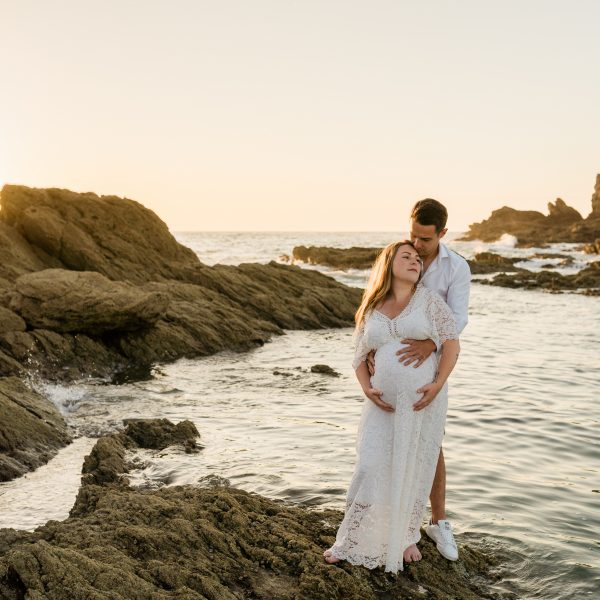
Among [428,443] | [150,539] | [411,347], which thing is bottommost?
[150,539]

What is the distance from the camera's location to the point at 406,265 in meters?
5.47

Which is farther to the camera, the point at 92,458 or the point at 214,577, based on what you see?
the point at 92,458

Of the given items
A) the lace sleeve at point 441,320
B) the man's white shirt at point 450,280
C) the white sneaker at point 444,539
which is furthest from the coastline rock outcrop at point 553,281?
the lace sleeve at point 441,320

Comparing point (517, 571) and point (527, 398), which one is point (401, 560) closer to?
point (517, 571)

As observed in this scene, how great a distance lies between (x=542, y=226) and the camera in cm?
12800

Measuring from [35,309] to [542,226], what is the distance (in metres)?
123

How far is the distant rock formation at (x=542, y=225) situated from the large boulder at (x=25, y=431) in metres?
104

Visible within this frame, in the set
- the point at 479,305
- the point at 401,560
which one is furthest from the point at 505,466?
the point at 479,305

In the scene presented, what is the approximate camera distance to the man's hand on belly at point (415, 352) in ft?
17.7

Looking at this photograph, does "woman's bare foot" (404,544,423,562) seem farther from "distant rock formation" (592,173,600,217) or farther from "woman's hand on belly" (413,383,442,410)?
"distant rock formation" (592,173,600,217)

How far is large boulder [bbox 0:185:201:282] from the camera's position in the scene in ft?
78.0

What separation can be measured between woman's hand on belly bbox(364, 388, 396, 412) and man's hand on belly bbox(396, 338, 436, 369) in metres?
A: 0.31

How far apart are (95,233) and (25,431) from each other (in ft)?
Result: 53.0

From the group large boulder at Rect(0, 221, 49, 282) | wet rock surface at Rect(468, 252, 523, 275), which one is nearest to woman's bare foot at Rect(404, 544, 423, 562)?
large boulder at Rect(0, 221, 49, 282)
